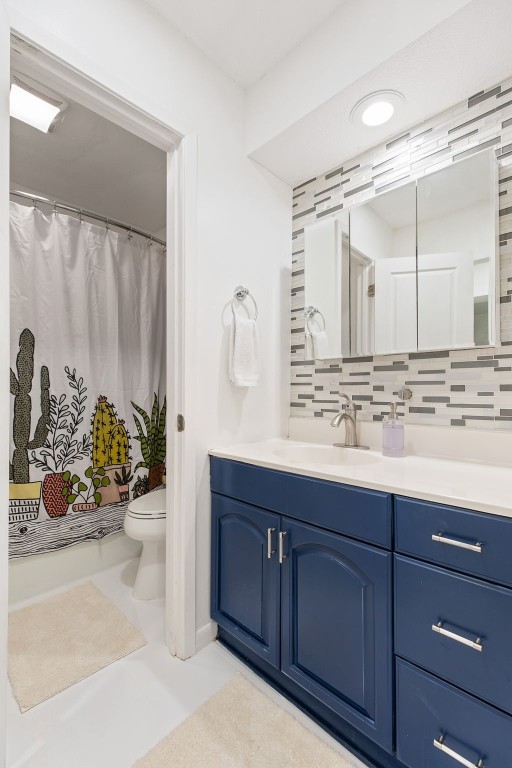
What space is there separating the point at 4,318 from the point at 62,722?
1.27 metres

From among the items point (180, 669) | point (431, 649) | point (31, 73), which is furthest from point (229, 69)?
point (180, 669)

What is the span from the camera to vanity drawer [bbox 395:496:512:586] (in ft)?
2.62

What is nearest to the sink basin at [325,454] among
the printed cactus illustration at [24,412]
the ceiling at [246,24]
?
the printed cactus illustration at [24,412]

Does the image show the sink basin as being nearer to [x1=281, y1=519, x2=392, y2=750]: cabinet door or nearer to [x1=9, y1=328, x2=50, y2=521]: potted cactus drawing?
[x1=281, y1=519, x2=392, y2=750]: cabinet door

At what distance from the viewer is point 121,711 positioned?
1207 millimetres

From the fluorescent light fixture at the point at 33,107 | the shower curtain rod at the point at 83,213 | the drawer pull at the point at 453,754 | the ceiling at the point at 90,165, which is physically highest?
the ceiling at the point at 90,165

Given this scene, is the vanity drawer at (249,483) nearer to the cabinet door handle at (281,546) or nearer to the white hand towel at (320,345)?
the cabinet door handle at (281,546)

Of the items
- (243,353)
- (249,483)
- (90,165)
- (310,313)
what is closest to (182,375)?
(243,353)

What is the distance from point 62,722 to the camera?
117cm

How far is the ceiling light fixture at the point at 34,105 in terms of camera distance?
1.50 m

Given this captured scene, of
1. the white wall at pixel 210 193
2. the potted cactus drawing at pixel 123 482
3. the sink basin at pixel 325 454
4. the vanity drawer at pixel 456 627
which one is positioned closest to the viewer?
the vanity drawer at pixel 456 627

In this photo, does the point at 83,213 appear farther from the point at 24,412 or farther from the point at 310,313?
the point at 310,313

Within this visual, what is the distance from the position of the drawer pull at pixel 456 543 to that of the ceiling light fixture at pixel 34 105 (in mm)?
2125

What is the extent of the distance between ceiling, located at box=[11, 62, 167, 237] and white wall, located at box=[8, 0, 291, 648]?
1.62ft
